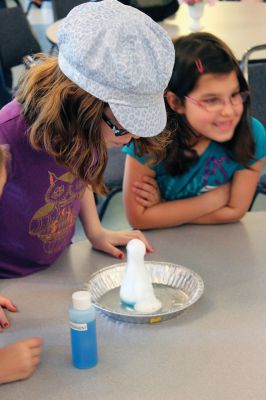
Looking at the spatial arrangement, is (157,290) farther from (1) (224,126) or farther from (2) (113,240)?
(1) (224,126)

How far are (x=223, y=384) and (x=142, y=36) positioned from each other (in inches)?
22.2

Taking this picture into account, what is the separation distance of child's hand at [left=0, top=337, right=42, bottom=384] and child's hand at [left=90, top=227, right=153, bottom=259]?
382 mm

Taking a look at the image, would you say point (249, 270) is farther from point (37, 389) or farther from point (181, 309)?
point (37, 389)

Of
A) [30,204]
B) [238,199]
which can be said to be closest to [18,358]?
[30,204]

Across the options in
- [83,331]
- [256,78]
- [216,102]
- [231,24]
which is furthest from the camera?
[231,24]

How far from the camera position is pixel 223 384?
Answer: 3.14 ft

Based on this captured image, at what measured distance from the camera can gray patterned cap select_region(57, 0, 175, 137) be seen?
3.24ft

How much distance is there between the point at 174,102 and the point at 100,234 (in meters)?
0.41

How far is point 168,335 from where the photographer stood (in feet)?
3.57

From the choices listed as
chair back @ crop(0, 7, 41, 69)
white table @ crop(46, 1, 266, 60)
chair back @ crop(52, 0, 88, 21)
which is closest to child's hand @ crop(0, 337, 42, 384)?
white table @ crop(46, 1, 266, 60)

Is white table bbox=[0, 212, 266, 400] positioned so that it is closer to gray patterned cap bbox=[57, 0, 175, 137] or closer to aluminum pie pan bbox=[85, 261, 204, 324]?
aluminum pie pan bbox=[85, 261, 204, 324]

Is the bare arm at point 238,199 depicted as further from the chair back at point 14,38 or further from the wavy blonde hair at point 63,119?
the chair back at point 14,38

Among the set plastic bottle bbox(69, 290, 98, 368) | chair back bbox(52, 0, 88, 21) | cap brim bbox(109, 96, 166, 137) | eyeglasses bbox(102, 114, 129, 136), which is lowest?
chair back bbox(52, 0, 88, 21)

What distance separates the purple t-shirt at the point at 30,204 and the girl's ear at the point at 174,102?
39 cm
